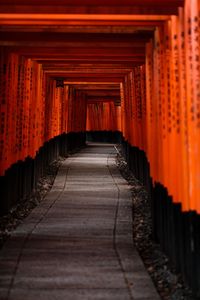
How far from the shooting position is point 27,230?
926 cm

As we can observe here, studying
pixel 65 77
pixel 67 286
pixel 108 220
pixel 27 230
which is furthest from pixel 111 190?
pixel 67 286

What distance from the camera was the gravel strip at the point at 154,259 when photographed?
6.20 m

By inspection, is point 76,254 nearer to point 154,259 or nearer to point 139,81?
point 154,259

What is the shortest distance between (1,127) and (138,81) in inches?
193

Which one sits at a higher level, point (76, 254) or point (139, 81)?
point (139, 81)

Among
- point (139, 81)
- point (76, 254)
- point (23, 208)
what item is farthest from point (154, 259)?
point (139, 81)


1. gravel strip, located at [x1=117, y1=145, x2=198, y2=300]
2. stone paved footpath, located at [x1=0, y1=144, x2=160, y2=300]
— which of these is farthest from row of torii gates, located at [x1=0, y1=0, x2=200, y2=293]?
stone paved footpath, located at [x1=0, y1=144, x2=160, y2=300]

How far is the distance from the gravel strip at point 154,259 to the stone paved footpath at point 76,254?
157mm

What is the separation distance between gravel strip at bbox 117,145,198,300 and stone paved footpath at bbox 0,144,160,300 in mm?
157

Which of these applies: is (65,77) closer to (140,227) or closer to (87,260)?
(140,227)

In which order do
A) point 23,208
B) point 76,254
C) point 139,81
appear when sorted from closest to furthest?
point 76,254
point 23,208
point 139,81

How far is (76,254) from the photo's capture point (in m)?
7.70

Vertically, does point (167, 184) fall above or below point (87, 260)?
above

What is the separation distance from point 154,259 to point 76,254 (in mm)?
1075
